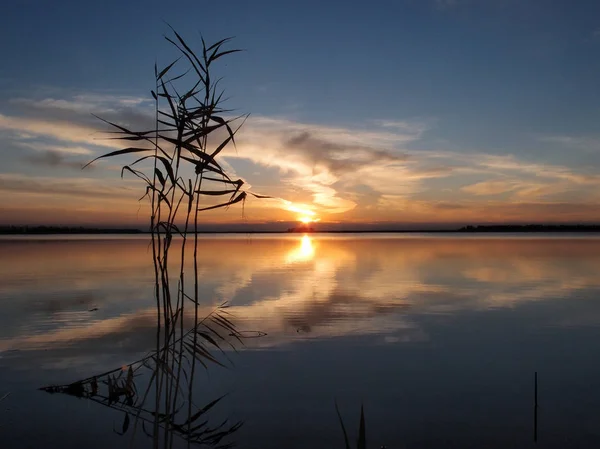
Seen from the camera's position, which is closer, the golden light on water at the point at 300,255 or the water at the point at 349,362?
the water at the point at 349,362

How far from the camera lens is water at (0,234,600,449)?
19.4 feet

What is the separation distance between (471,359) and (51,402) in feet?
21.6

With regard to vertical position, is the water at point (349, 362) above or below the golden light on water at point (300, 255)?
below

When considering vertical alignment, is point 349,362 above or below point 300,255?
below

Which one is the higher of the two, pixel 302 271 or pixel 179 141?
pixel 179 141

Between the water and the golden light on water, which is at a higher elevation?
the golden light on water

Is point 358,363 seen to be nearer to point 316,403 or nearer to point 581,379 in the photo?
point 316,403

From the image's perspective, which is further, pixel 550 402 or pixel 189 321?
pixel 189 321

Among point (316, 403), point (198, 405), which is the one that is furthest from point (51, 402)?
point (316, 403)

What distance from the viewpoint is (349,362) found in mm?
8633

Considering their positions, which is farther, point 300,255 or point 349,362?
point 300,255

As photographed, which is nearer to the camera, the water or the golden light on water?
the water

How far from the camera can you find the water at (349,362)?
5.90 metres

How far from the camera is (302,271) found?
84.7 feet
